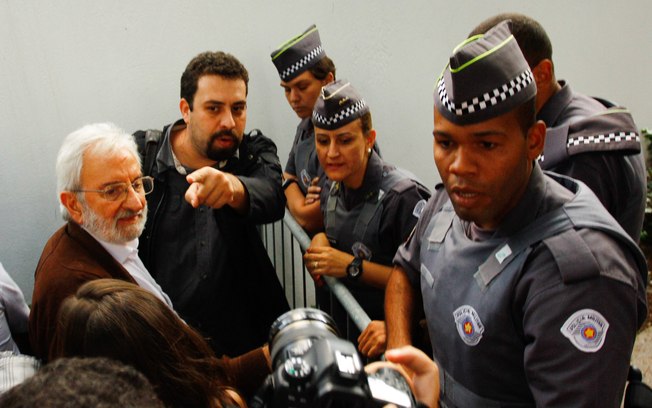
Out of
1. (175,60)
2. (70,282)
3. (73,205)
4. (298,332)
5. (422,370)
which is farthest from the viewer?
(175,60)

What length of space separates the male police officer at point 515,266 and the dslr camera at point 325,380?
382 mm

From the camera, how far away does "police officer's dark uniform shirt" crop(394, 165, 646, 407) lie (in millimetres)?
1264

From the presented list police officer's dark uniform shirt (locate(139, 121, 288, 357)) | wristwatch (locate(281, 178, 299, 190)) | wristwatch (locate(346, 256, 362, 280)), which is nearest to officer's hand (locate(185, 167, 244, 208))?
police officer's dark uniform shirt (locate(139, 121, 288, 357))

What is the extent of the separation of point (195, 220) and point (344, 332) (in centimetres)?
97

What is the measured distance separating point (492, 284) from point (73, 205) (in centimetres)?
154

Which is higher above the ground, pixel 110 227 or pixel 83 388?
pixel 83 388

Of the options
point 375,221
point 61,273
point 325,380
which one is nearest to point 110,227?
point 61,273

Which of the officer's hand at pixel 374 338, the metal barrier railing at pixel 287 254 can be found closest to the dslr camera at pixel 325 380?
the officer's hand at pixel 374 338

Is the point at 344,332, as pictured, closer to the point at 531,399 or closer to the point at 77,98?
the point at 531,399

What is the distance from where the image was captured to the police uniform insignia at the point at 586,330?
1.25 meters

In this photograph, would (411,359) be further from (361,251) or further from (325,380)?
(361,251)

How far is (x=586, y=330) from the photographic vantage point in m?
1.25

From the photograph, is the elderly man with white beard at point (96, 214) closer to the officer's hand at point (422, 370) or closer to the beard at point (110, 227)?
the beard at point (110, 227)

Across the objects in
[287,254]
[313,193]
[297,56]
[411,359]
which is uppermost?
[297,56]
